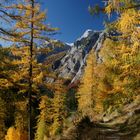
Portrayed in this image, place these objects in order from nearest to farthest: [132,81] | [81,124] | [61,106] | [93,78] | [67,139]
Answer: [132,81] → [67,139] → [81,124] → [93,78] → [61,106]

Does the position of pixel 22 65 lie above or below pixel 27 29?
below

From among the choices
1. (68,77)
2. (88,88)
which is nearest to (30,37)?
Result: (68,77)

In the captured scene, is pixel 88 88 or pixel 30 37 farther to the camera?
pixel 88 88

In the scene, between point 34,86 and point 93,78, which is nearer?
point 34,86

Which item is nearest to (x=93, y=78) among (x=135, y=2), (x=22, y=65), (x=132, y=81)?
(x=22, y=65)

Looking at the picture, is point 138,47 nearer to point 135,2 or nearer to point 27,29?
point 135,2

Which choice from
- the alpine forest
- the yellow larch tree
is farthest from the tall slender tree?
the yellow larch tree

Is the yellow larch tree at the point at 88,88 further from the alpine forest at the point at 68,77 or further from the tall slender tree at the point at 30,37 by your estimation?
the tall slender tree at the point at 30,37

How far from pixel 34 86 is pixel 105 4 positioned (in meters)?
12.5

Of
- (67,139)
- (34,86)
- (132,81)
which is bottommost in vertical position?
(67,139)

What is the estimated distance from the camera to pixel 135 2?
40.5 ft

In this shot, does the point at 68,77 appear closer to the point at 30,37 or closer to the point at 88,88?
the point at 30,37

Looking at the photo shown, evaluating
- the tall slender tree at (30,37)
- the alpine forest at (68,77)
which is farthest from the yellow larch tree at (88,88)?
the tall slender tree at (30,37)

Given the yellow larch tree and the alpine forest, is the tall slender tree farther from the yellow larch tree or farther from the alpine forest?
the yellow larch tree
